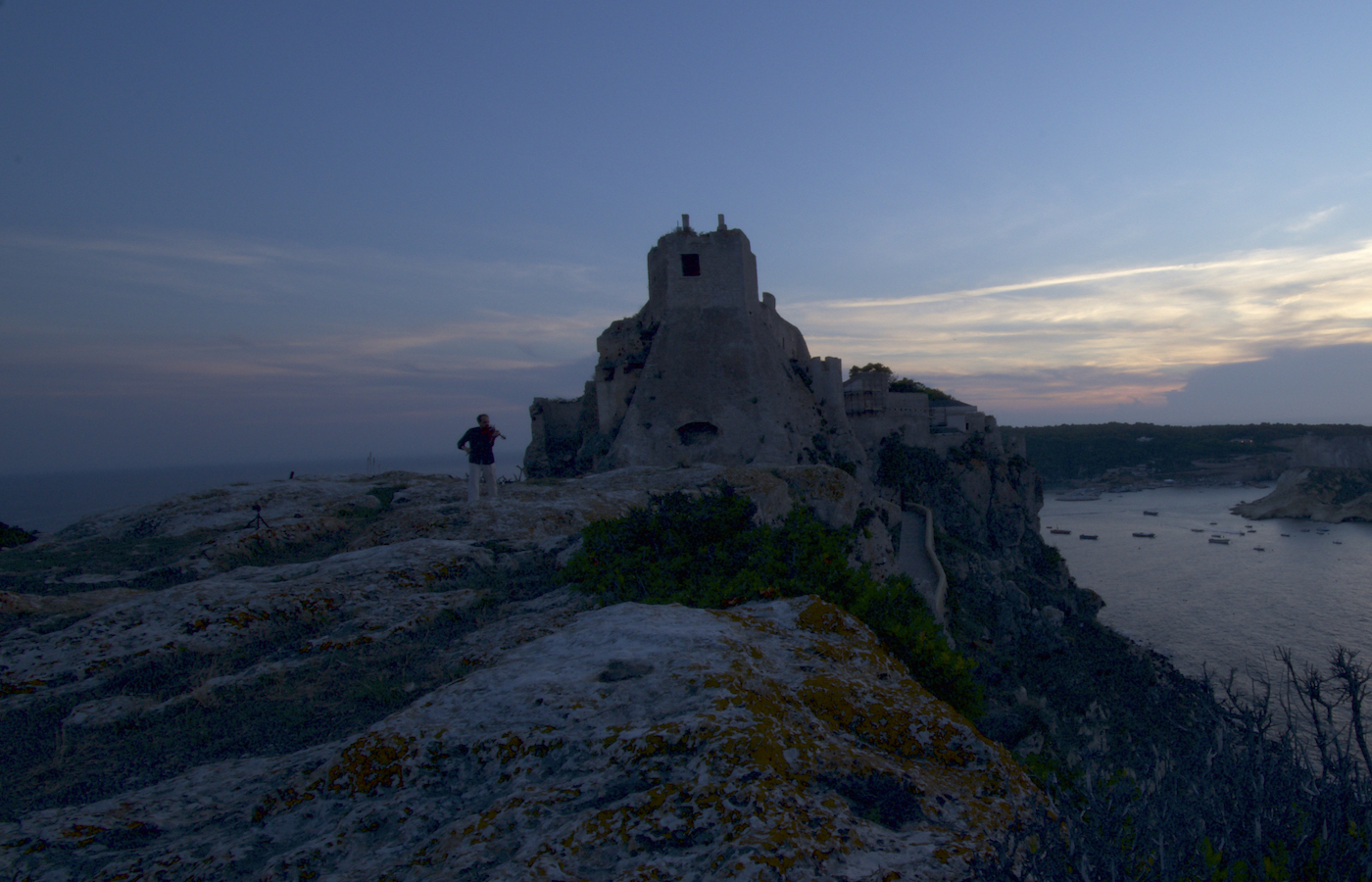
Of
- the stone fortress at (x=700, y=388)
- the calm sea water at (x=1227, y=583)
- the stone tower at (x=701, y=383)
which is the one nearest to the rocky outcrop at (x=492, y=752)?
the calm sea water at (x=1227, y=583)

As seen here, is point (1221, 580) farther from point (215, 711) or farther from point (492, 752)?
point (215, 711)

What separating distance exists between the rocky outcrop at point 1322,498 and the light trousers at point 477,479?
84.5m

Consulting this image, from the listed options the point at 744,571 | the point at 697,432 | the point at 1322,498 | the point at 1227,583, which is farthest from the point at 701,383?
the point at 1322,498

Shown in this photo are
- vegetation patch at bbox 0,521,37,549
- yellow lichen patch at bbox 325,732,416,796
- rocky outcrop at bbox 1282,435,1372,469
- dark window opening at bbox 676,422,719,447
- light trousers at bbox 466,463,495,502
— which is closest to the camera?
yellow lichen patch at bbox 325,732,416,796

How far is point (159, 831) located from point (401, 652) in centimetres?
223

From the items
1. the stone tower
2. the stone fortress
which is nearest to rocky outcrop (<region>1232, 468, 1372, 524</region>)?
the stone fortress

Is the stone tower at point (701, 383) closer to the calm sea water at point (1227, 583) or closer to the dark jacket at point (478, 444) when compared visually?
the dark jacket at point (478, 444)

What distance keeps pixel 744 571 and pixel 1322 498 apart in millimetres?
90373

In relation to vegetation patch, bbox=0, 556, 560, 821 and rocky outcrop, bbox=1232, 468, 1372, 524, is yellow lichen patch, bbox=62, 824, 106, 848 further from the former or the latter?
rocky outcrop, bbox=1232, 468, 1372, 524

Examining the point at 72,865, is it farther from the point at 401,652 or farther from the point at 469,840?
the point at 401,652

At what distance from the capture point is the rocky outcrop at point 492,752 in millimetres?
2092

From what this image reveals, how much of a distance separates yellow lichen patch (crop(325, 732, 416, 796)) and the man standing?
821cm

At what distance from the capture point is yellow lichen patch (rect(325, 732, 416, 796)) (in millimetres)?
2613

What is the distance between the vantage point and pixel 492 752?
2670 mm
